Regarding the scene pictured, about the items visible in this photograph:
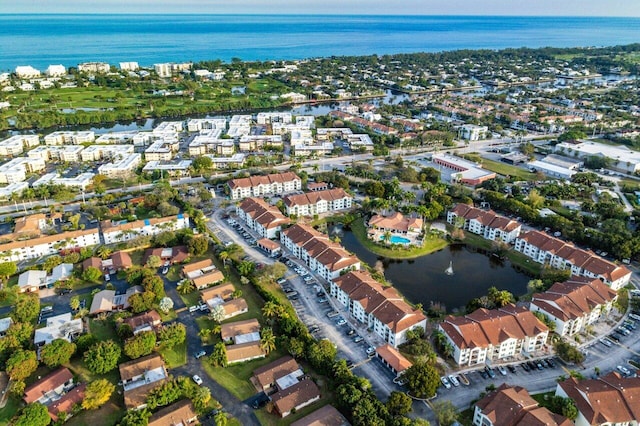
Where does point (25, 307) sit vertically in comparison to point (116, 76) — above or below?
below

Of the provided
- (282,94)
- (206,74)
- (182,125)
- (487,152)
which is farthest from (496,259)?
(206,74)

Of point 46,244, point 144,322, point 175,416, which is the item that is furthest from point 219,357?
point 46,244

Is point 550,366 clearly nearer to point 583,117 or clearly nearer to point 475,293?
point 475,293

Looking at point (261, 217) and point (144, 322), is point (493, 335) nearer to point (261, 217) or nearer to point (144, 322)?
point (144, 322)

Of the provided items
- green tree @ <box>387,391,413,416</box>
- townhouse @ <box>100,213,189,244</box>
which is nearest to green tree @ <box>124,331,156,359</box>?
green tree @ <box>387,391,413,416</box>

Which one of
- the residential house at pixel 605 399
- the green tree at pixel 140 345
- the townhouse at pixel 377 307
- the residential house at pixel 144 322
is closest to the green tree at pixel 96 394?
the green tree at pixel 140 345

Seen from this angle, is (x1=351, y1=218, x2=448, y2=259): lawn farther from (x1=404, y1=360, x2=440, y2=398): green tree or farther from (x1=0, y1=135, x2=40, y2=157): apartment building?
(x1=0, y1=135, x2=40, y2=157): apartment building
